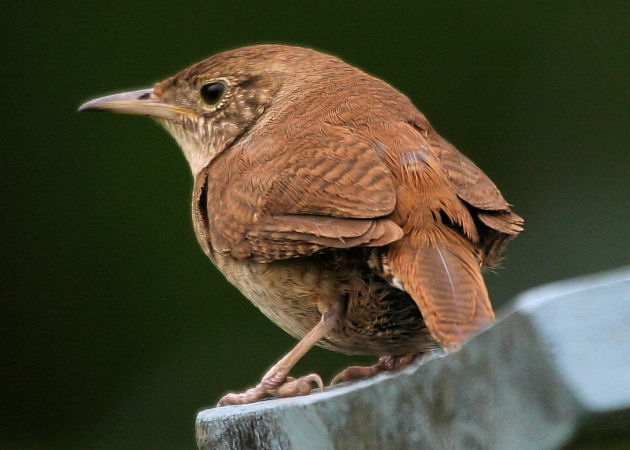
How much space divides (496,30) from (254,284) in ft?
9.55

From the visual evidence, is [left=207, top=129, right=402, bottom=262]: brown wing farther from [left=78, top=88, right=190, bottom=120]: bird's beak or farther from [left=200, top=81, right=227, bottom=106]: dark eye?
[left=78, top=88, right=190, bottom=120]: bird's beak

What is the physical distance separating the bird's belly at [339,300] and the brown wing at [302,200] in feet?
0.25

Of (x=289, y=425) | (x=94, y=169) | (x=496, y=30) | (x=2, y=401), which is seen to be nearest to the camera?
(x=289, y=425)

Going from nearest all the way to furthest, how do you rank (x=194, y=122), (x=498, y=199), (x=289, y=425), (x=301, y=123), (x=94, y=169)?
(x=289, y=425)
(x=498, y=199)
(x=301, y=123)
(x=194, y=122)
(x=94, y=169)

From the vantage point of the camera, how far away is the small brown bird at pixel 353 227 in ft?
9.13

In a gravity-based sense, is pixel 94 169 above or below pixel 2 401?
above

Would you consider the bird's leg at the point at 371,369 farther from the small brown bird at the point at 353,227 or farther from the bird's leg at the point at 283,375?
the bird's leg at the point at 283,375

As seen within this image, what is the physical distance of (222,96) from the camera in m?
4.08

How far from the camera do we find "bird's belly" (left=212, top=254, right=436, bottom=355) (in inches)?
121

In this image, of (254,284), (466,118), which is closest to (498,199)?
(254,284)

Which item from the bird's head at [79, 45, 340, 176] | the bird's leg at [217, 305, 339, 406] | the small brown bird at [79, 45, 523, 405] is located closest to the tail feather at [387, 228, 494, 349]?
the small brown bird at [79, 45, 523, 405]

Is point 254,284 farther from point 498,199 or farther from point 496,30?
point 496,30

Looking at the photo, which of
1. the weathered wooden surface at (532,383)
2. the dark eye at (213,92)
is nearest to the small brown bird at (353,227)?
the dark eye at (213,92)

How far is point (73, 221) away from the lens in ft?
20.0
